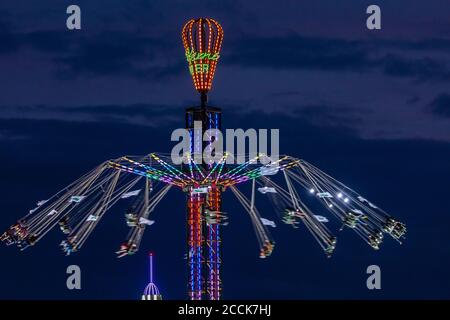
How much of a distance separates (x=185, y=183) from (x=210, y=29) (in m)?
11.7

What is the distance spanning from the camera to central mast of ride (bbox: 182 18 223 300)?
10788 cm

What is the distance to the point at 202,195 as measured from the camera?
4286 inches

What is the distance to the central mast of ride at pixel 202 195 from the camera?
4247 inches
